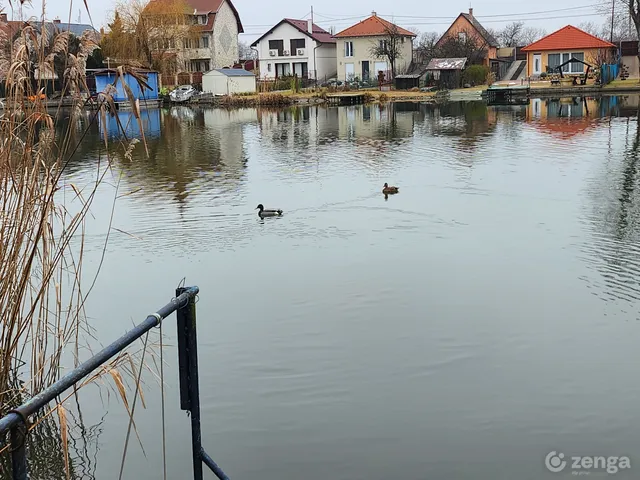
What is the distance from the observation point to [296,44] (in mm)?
68250

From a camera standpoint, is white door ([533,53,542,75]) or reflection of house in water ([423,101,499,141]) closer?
reflection of house in water ([423,101,499,141])

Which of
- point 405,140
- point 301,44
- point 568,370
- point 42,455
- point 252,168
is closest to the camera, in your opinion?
point 42,455

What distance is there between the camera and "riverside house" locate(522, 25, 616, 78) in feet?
184

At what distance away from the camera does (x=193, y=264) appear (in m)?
10.9

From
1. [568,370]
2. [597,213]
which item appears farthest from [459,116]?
[568,370]

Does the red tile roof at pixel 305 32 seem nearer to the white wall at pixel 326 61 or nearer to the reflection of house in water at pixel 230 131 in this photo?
the white wall at pixel 326 61

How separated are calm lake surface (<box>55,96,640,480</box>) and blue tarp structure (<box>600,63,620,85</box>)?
112 ft

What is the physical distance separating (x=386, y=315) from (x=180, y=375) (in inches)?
223

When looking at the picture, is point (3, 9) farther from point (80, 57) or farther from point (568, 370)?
point (568, 370)

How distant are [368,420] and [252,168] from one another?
14.6 metres

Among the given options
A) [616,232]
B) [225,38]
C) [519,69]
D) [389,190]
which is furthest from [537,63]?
[616,232]

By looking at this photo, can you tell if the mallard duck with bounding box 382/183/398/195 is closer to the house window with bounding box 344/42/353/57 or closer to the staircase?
the staircase

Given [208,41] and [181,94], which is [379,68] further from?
[181,94]

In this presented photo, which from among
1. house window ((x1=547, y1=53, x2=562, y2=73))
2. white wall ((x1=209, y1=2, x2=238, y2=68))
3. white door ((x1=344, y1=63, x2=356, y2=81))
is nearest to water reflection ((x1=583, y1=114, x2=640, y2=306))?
house window ((x1=547, y1=53, x2=562, y2=73))
